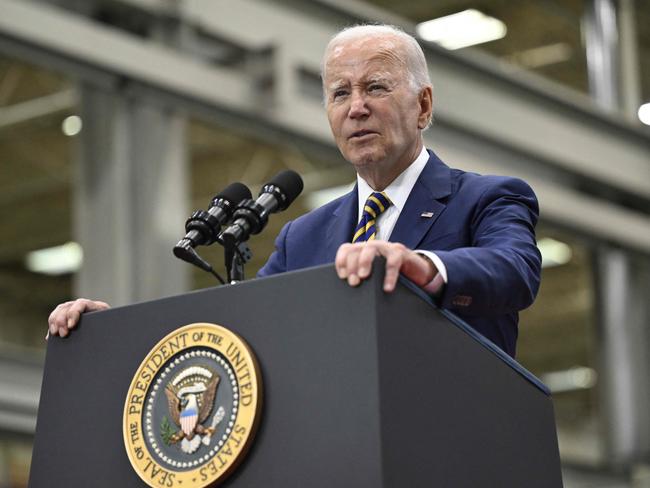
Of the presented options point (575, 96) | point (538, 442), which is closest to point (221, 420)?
point (538, 442)

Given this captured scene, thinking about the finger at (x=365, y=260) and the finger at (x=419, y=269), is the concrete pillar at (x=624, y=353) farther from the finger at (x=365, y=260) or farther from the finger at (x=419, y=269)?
the finger at (x=365, y=260)

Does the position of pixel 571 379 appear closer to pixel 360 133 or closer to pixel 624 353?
pixel 624 353

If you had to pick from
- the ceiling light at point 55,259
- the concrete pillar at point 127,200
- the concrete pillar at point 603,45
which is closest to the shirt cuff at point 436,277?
the concrete pillar at point 127,200

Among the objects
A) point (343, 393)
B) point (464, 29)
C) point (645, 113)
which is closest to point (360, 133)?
point (343, 393)

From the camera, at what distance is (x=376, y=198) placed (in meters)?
2.75

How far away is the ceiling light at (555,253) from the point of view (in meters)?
19.5

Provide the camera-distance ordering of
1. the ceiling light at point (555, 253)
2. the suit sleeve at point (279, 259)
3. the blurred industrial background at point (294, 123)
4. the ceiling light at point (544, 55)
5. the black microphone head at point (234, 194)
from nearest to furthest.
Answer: the black microphone head at point (234, 194)
the suit sleeve at point (279, 259)
the blurred industrial background at point (294, 123)
the ceiling light at point (544, 55)
the ceiling light at point (555, 253)

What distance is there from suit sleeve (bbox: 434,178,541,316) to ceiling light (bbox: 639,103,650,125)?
326 inches

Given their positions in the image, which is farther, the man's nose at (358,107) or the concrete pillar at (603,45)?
the concrete pillar at (603,45)

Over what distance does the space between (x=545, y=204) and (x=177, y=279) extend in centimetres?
300

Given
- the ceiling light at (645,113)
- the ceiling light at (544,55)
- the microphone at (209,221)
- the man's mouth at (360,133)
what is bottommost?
the microphone at (209,221)

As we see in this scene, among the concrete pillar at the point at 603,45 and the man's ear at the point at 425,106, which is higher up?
the concrete pillar at the point at 603,45

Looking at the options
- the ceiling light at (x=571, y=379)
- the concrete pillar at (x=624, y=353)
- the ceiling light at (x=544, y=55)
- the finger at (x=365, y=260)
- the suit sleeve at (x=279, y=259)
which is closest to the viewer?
the finger at (x=365, y=260)

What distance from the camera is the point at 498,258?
2385mm
